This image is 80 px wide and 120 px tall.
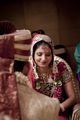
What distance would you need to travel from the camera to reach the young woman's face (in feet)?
4.41

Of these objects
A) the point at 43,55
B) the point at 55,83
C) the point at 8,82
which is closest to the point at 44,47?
the point at 43,55

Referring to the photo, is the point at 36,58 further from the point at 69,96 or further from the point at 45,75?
the point at 69,96

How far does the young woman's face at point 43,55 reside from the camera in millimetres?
1344

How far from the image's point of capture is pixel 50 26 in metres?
2.31

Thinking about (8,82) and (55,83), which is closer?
(8,82)

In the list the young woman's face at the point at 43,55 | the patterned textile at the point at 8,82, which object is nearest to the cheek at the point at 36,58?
the young woman's face at the point at 43,55

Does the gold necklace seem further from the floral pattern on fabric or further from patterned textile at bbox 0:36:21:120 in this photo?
patterned textile at bbox 0:36:21:120

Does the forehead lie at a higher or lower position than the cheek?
higher

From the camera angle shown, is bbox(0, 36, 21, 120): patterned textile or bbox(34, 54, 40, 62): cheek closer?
bbox(0, 36, 21, 120): patterned textile

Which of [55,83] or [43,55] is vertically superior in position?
[43,55]

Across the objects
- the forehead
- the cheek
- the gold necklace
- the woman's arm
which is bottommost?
the woman's arm

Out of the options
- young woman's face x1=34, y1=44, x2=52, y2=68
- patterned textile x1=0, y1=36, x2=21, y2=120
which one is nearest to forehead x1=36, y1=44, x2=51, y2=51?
young woman's face x1=34, y1=44, x2=52, y2=68

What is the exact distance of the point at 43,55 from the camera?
1.34m

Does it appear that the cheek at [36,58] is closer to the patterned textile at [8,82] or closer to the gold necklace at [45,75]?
the gold necklace at [45,75]
